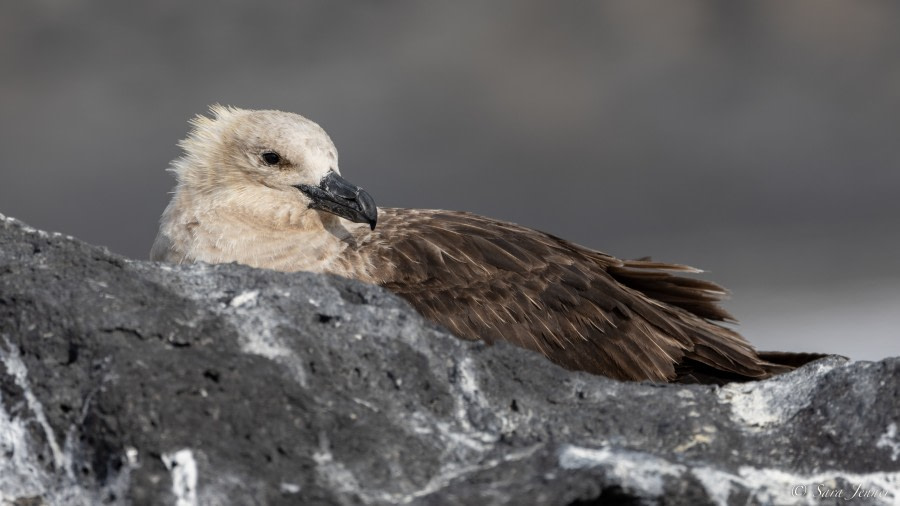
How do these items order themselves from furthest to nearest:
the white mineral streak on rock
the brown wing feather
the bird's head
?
1. the bird's head
2. the brown wing feather
3. the white mineral streak on rock

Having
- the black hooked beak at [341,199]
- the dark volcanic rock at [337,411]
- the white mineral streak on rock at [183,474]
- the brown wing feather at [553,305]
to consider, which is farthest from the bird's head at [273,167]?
the white mineral streak on rock at [183,474]

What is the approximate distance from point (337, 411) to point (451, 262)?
7.75 feet

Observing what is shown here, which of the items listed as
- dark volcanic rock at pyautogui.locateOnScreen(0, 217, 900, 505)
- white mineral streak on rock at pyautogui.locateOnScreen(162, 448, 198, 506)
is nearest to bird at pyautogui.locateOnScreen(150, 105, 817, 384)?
dark volcanic rock at pyautogui.locateOnScreen(0, 217, 900, 505)

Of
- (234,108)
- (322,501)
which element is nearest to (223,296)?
(322,501)

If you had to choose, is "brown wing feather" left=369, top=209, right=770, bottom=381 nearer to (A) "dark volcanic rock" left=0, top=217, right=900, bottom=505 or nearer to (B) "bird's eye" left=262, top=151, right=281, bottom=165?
(B) "bird's eye" left=262, top=151, right=281, bottom=165

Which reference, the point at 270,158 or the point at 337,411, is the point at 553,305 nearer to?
the point at 270,158

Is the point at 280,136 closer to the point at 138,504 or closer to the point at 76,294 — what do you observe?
the point at 76,294

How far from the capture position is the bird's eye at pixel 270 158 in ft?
16.0

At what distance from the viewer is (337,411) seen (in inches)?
92.7

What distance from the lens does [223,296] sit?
8.63ft

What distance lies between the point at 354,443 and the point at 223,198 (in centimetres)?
274

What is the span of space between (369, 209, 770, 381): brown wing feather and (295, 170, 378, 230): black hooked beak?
0.72ft

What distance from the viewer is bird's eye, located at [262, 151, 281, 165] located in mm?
4871

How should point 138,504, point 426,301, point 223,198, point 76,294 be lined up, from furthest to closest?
point 223,198, point 426,301, point 76,294, point 138,504
